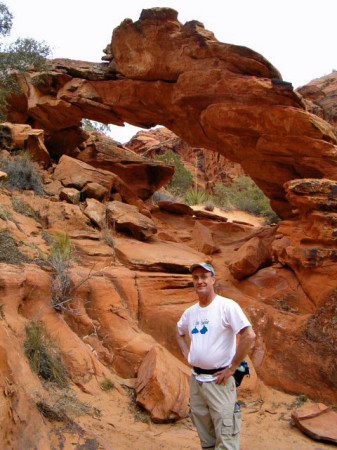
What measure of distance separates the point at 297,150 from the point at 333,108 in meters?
4.60

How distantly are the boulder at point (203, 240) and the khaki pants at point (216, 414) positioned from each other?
6.74 metres

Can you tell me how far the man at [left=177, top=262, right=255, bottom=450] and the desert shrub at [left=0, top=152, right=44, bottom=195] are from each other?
668 centimetres

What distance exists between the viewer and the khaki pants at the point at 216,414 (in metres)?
2.73

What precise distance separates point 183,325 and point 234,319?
55 cm

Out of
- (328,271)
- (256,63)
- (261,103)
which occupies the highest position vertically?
(256,63)

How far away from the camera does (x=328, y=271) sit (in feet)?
21.6

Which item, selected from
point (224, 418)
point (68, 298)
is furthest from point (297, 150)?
point (224, 418)

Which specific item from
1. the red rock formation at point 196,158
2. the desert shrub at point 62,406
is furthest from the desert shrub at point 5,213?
the red rock formation at point 196,158

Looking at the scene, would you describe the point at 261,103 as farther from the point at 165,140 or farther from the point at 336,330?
the point at 165,140

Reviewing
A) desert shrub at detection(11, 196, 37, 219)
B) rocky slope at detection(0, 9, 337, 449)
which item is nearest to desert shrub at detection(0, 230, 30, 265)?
rocky slope at detection(0, 9, 337, 449)

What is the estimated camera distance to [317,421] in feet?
15.8

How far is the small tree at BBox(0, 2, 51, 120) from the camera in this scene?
428 inches

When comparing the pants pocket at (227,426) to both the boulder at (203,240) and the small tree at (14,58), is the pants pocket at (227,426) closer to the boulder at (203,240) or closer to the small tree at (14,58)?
the boulder at (203,240)

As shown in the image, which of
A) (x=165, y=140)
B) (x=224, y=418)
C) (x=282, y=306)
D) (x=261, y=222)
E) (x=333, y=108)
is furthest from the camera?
(x=165, y=140)
